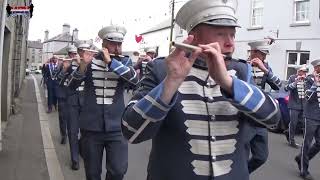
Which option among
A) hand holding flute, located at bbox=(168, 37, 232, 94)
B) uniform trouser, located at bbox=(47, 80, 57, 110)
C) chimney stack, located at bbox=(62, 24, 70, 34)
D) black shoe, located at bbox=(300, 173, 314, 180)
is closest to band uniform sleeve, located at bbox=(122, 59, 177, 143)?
hand holding flute, located at bbox=(168, 37, 232, 94)

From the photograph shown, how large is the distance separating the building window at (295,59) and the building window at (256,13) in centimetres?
275

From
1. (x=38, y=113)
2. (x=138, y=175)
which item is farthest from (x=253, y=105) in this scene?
(x=38, y=113)

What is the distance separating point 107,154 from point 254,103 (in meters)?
3.20

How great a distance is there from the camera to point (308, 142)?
851 cm

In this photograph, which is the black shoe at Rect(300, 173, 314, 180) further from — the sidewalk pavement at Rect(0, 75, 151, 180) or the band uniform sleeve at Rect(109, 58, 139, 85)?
the band uniform sleeve at Rect(109, 58, 139, 85)

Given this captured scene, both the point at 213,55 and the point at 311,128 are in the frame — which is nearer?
the point at 213,55

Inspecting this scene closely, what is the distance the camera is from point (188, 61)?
2299mm

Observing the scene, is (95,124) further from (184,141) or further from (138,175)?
(184,141)

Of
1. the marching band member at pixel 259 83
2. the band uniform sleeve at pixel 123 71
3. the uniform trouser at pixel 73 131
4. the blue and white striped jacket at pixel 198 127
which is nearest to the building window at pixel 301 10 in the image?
the marching band member at pixel 259 83

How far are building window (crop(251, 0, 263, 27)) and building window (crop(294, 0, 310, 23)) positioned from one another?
2.51 metres

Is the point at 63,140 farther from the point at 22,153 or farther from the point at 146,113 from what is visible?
the point at 146,113

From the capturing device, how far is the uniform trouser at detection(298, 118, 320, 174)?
8516 mm

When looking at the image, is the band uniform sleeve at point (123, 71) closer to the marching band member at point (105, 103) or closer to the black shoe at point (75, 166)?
the marching band member at point (105, 103)

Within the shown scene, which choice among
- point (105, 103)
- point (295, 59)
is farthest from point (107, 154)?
point (295, 59)
